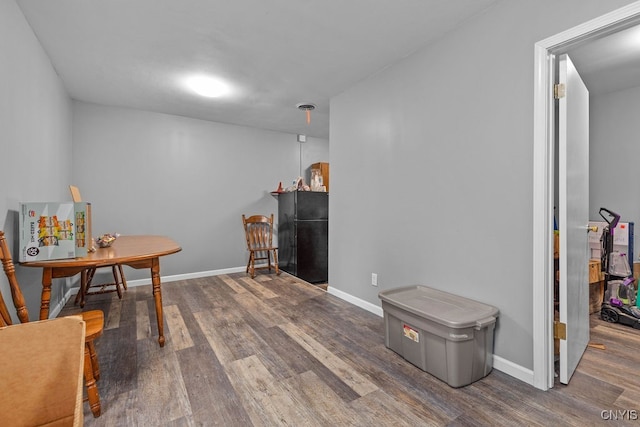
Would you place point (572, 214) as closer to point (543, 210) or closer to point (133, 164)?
point (543, 210)

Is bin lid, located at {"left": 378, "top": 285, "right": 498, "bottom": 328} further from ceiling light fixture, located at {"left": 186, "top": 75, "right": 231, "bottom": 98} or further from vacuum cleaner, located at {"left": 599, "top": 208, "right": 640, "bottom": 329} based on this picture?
ceiling light fixture, located at {"left": 186, "top": 75, "right": 231, "bottom": 98}

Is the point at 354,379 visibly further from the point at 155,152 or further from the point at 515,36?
the point at 155,152

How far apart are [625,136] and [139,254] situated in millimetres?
A: 4896

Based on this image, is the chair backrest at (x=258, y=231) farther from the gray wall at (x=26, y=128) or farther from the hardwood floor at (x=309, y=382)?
the gray wall at (x=26, y=128)

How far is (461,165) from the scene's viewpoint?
2125 millimetres

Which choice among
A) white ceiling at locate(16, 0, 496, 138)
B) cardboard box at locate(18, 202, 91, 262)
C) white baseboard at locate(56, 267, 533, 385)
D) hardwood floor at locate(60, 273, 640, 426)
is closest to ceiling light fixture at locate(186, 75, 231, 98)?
white ceiling at locate(16, 0, 496, 138)

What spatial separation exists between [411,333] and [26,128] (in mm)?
3023

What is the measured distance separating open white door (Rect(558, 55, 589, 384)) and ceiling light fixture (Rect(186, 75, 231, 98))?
2861 mm

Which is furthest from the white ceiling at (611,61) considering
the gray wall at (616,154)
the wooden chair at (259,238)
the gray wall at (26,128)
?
the wooden chair at (259,238)

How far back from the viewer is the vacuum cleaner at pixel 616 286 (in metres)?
2.65

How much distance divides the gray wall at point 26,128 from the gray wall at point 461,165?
2.64 metres

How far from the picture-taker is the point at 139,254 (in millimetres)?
1978

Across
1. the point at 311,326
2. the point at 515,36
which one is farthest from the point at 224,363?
the point at 515,36

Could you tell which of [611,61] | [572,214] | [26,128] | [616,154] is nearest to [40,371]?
[26,128]
